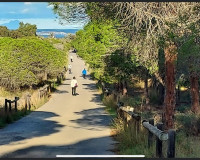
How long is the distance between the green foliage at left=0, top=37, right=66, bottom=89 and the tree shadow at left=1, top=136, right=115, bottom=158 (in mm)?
18360

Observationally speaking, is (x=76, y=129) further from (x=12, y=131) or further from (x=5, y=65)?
(x=5, y=65)

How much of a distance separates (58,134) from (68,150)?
119 inches

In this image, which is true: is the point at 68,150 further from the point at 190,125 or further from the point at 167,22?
the point at 190,125

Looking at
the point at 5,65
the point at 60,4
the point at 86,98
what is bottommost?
the point at 86,98

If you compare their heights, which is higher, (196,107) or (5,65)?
(5,65)

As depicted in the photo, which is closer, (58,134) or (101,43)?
(58,134)

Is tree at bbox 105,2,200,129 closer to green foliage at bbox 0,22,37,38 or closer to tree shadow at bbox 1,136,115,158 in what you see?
tree shadow at bbox 1,136,115,158

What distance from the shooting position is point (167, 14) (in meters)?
10.9

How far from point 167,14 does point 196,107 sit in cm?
968

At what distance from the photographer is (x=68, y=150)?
35.1ft

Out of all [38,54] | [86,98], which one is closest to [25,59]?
[38,54]

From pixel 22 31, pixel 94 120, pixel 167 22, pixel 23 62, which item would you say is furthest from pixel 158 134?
pixel 22 31

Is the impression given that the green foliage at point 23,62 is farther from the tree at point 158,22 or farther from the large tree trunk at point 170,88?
the large tree trunk at point 170,88

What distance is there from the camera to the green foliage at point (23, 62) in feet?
97.0
